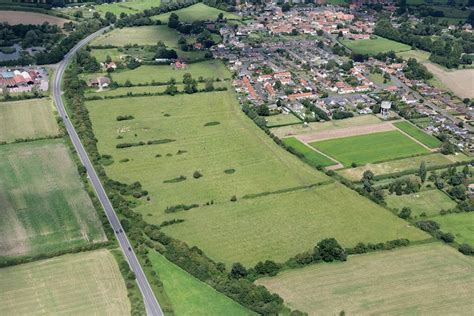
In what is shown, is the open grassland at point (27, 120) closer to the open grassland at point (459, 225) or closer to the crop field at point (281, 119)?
the crop field at point (281, 119)

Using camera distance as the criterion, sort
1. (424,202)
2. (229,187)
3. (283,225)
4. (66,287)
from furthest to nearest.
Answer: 1. (229,187)
2. (424,202)
3. (283,225)
4. (66,287)

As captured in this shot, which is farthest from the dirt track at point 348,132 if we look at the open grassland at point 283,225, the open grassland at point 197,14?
the open grassland at point 197,14

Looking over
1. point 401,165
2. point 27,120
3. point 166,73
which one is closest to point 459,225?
point 401,165

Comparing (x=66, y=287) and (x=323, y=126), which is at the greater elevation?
(x=323, y=126)

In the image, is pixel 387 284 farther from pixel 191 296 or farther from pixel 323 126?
pixel 323 126

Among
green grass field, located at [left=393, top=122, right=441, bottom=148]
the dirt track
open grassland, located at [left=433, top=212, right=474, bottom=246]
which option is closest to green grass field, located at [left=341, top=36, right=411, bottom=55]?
green grass field, located at [left=393, top=122, right=441, bottom=148]

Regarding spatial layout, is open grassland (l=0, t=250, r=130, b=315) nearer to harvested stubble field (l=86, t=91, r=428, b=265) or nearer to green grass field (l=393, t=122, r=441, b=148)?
harvested stubble field (l=86, t=91, r=428, b=265)
